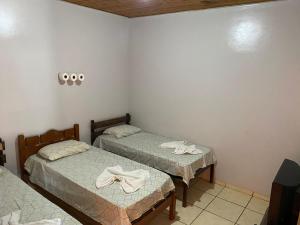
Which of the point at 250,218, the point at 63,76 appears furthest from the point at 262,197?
the point at 63,76

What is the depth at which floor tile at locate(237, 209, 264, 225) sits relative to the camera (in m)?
2.63

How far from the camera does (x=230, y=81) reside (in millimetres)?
3113

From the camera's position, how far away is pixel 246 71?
2975 mm

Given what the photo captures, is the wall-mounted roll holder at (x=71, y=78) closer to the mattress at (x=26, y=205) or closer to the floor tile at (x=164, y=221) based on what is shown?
the mattress at (x=26, y=205)

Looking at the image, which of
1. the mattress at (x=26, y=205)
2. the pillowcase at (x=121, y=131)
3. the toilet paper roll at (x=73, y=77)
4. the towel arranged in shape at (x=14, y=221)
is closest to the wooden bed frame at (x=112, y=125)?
the pillowcase at (x=121, y=131)

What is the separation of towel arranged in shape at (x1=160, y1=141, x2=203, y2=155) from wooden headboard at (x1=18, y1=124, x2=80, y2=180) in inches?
51.5

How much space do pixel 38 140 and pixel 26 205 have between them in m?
1.16

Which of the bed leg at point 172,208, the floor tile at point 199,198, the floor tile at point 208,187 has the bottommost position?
the floor tile at point 199,198

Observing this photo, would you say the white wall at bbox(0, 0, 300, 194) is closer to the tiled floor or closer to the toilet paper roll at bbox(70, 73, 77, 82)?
the toilet paper roll at bbox(70, 73, 77, 82)

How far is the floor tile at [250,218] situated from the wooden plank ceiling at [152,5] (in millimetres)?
2507

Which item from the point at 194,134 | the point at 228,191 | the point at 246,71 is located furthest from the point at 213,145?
the point at 246,71

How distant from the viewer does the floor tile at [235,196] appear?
3.03m

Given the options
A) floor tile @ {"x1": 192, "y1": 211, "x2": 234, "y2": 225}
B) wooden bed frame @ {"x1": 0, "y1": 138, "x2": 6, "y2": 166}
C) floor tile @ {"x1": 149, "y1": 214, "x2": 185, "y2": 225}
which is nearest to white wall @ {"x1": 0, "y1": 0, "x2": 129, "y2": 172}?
wooden bed frame @ {"x1": 0, "y1": 138, "x2": 6, "y2": 166}

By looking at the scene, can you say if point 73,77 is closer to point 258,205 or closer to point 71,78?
point 71,78
